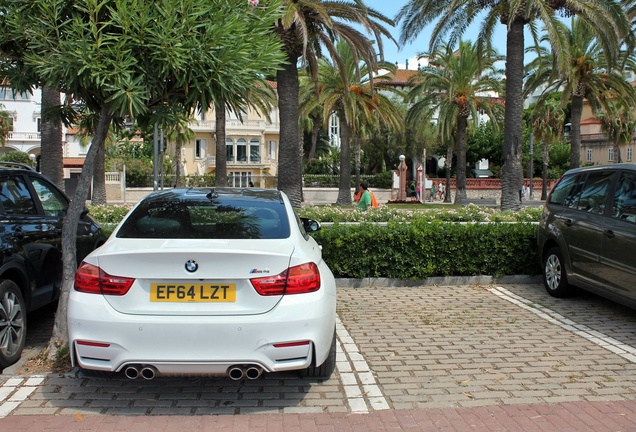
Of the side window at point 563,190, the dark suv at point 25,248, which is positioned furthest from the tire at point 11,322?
the side window at point 563,190

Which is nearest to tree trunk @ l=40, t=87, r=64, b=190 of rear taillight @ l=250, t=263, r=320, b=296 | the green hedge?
the green hedge

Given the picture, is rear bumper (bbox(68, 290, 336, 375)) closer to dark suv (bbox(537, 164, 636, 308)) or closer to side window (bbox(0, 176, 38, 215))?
side window (bbox(0, 176, 38, 215))

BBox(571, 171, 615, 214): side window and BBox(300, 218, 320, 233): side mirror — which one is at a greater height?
BBox(571, 171, 615, 214): side window

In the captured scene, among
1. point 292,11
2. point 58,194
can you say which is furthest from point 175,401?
point 292,11

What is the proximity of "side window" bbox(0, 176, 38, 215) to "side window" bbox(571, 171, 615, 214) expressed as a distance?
6477 millimetres

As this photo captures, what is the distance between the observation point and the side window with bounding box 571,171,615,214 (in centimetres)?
718

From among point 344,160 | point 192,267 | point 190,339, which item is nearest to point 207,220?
point 192,267

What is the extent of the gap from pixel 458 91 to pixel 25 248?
105 feet

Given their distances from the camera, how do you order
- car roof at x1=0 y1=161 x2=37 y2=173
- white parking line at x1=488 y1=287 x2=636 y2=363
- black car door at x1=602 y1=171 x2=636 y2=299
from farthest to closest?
black car door at x1=602 y1=171 x2=636 y2=299 < car roof at x1=0 y1=161 x2=37 y2=173 < white parking line at x1=488 y1=287 x2=636 y2=363

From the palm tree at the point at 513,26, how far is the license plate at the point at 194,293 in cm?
1569

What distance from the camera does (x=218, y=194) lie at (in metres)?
5.17

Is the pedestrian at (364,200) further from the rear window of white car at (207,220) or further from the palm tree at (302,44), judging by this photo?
the rear window of white car at (207,220)

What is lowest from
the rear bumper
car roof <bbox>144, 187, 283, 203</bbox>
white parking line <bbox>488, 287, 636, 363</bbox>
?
white parking line <bbox>488, 287, 636, 363</bbox>

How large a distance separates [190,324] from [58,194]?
3.90 meters
